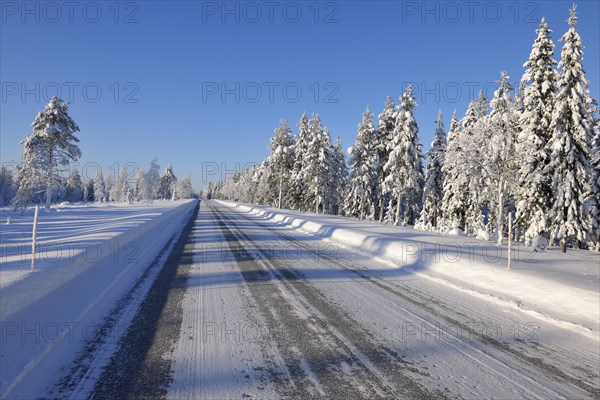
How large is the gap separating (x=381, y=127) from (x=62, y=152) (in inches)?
1389

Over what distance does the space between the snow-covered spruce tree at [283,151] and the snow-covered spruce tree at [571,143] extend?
35041mm

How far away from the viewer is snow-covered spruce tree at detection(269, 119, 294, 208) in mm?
50175

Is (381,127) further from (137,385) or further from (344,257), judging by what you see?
(137,385)

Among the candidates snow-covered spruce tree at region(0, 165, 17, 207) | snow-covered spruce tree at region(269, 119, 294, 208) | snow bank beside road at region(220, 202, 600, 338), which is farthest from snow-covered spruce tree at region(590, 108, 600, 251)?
snow-covered spruce tree at region(0, 165, 17, 207)

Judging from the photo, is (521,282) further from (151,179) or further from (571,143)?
(151,179)

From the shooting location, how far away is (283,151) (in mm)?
49906

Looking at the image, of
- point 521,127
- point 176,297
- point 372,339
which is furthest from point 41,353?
point 521,127

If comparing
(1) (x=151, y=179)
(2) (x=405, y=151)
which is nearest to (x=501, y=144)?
(2) (x=405, y=151)

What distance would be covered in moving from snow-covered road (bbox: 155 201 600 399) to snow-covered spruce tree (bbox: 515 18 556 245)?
681 inches

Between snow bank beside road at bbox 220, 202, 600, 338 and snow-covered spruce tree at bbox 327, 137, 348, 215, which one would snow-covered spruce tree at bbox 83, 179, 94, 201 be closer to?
snow-covered spruce tree at bbox 327, 137, 348, 215

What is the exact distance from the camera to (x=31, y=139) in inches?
1323

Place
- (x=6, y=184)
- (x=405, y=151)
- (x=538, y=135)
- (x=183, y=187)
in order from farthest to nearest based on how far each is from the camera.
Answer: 1. (x=183, y=187)
2. (x=6, y=184)
3. (x=405, y=151)
4. (x=538, y=135)

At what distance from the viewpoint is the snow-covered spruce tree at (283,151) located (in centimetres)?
5017

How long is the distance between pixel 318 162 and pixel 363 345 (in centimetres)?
4151
